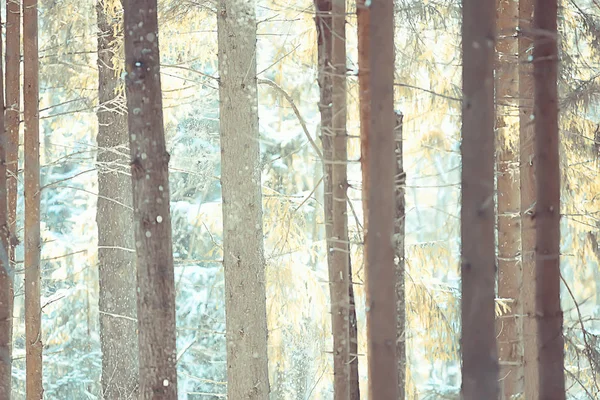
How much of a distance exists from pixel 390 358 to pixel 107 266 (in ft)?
16.4

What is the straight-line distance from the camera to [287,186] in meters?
13.7

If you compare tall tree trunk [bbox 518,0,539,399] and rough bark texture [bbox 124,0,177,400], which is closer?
rough bark texture [bbox 124,0,177,400]

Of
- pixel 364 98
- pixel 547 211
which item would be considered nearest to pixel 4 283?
pixel 364 98

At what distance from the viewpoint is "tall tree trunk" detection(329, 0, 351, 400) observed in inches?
281

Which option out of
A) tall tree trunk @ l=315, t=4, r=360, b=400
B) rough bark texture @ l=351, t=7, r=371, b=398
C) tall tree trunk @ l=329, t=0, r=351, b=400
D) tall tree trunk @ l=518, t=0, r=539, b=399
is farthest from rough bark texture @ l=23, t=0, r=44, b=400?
tall tree trunk @ l=518, t=0, r=539, b=399

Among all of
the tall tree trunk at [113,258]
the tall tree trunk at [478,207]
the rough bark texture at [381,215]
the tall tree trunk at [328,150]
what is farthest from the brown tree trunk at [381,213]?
the tall tree trunk at [113,258]

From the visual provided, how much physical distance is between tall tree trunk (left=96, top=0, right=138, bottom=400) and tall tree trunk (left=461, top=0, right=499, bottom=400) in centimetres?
533

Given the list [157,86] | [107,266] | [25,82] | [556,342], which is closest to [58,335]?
[107,266]

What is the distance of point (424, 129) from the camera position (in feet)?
32.4

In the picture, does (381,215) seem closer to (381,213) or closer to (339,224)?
(381,213)

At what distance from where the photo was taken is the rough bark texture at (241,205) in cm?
724

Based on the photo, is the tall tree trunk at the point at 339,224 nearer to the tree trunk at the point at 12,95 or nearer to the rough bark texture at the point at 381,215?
the rough bark texture at the point at 381,215

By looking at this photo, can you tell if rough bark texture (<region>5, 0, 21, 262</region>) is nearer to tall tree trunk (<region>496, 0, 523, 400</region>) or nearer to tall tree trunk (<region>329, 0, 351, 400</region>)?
tall tree trunk (<region>329, 0, 351, 400</region>)

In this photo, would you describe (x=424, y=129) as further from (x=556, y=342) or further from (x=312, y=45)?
(x=556, y=342)
